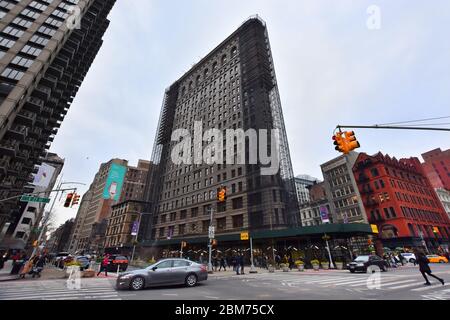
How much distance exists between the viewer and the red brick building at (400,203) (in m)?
48.6

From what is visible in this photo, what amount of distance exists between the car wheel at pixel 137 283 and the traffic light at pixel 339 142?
436 inches

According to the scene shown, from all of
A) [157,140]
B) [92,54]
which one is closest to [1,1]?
[92,54]

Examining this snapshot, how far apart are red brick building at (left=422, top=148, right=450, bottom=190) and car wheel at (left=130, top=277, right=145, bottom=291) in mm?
115724

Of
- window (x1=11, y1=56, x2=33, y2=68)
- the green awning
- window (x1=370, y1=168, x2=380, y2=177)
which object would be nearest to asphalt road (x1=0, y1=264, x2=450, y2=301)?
the green awning

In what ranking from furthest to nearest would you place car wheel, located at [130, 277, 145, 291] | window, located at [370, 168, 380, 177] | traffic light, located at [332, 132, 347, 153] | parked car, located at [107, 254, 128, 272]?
window, located at [370, 168, 380, 177], parked car, located at [107, 254, 128, 272], car wheel, located at [130, 277, 145, 291], traffic light, located at [332, 132, 347, 153]

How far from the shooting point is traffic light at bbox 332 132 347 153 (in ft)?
31.3

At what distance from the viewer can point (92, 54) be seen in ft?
211

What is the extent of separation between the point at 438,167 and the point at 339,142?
11852 cm

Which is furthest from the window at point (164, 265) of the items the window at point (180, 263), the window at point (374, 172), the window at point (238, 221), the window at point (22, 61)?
the window at point (374, 172)

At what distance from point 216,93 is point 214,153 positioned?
68.7 feet

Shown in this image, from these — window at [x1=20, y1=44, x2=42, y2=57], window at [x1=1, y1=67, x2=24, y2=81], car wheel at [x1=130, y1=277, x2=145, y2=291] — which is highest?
window at [x1=20, y1=44, x2=42, y2=57]

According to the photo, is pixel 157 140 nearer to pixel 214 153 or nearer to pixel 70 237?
pixel 214 153

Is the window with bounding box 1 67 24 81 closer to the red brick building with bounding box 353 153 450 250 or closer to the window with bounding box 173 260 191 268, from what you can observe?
the window with bounding box 173 260 191 268
